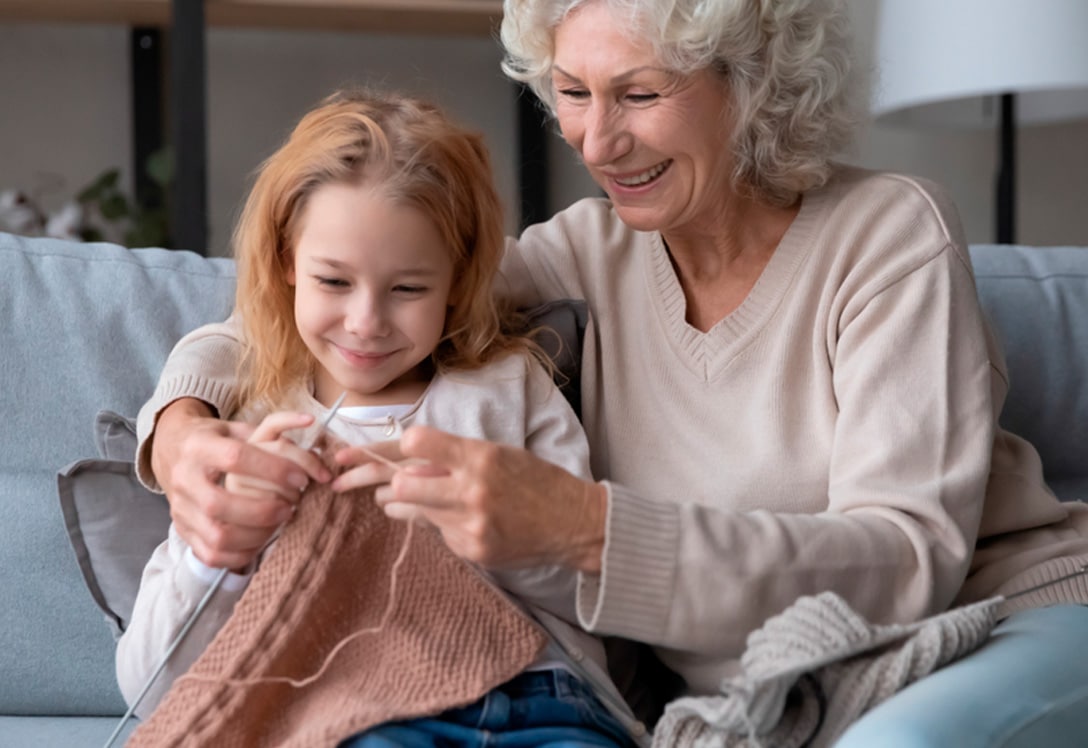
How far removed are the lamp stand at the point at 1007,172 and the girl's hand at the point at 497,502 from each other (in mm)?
2005

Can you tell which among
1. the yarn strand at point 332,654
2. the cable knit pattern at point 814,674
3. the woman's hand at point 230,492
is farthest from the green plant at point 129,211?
the cable knit pattern at point 814,674

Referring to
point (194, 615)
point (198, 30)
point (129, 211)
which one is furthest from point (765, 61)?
point (129, 211)

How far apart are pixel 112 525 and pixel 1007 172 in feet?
6.99

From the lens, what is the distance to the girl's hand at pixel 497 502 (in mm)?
1151

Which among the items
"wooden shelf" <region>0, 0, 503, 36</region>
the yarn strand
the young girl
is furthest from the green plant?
the yarn strand

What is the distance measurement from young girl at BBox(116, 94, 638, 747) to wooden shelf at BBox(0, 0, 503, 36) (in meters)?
1.35

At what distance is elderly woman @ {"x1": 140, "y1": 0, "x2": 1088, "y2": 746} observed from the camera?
1.20m

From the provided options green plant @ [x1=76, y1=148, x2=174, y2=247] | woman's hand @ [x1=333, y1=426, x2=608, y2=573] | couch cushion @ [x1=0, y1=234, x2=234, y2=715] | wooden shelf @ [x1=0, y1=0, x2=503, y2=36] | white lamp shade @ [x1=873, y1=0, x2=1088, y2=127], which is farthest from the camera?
green plant @ [x1=76, y1=148, x2=174, y2=247]

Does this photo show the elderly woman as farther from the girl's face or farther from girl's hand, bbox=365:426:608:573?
the girl's face

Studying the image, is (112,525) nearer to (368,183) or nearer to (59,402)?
(59,402)

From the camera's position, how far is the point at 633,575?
120 centimetres

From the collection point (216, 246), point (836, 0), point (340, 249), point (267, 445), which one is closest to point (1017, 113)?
point (836, 0)

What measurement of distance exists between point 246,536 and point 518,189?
2.19 metres

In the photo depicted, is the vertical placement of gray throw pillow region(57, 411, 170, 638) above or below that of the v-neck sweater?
below
